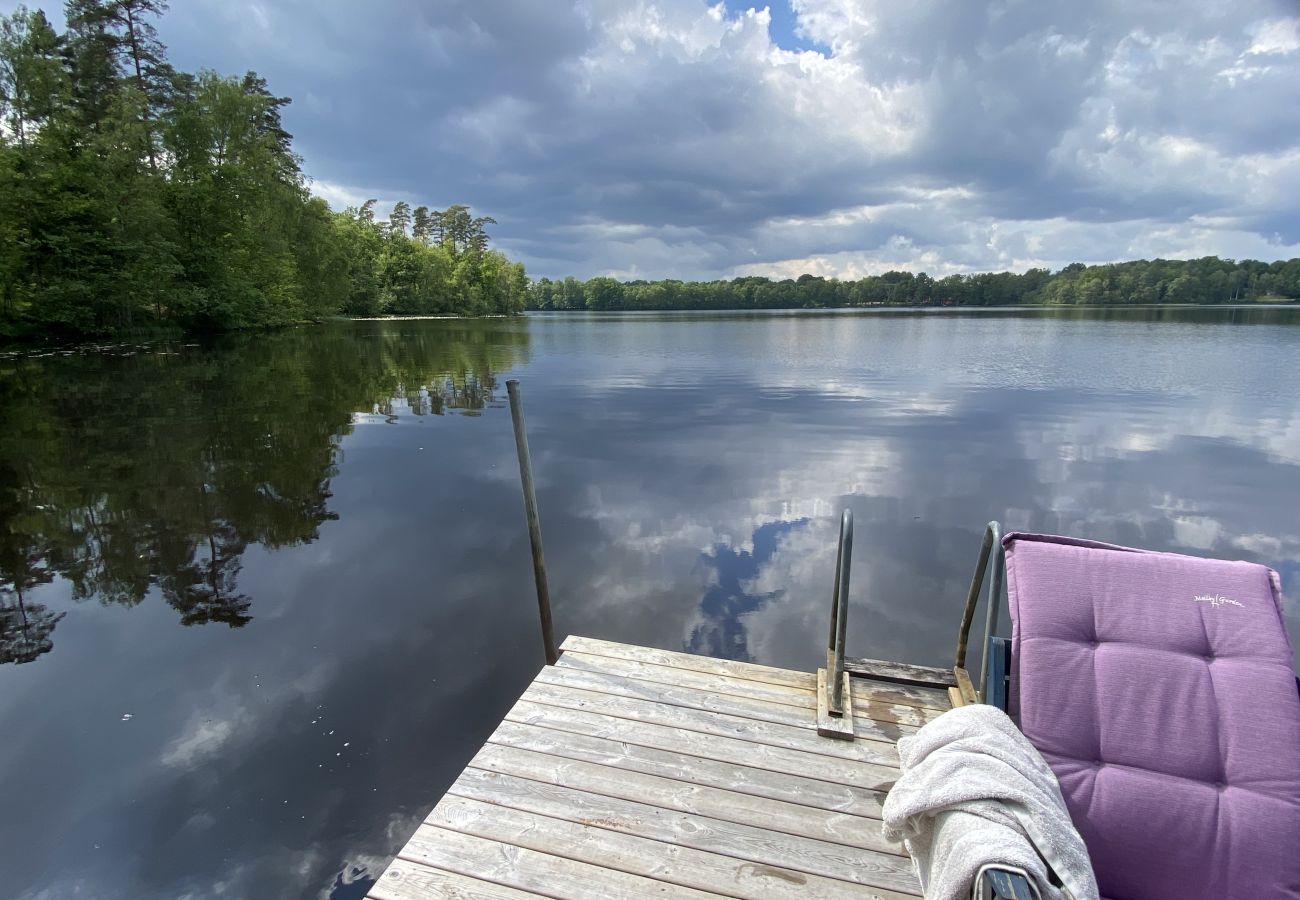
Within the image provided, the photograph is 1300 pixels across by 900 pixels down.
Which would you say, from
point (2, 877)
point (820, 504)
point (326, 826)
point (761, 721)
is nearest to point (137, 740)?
point (2, 877)

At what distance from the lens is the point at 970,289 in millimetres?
107062

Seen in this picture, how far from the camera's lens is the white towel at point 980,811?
1395 millimetres

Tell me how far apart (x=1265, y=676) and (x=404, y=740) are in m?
3.82

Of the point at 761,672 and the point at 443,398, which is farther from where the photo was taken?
the point at 443,398

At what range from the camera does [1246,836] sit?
1694 millimetres

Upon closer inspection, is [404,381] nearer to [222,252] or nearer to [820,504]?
[820,504]

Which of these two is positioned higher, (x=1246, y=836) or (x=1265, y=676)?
(x=1265, y=676)

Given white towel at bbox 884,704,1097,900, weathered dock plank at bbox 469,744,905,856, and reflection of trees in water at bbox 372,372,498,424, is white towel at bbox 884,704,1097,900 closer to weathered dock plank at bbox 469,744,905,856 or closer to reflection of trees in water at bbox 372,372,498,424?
weathered dock plank at bbox 469,744,905,856

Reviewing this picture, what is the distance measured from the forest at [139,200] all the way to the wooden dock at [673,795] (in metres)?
27.6

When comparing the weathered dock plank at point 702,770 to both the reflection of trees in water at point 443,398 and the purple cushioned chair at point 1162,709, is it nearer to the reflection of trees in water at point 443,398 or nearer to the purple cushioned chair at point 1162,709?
the purple cushioned chair at point 1162,709

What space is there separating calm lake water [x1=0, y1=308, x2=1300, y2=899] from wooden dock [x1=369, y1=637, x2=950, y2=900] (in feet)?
2.78

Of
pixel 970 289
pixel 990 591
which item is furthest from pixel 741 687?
pixel 970 289

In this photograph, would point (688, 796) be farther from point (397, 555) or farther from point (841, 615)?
point (397, 555)

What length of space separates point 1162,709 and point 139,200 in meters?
35.4
